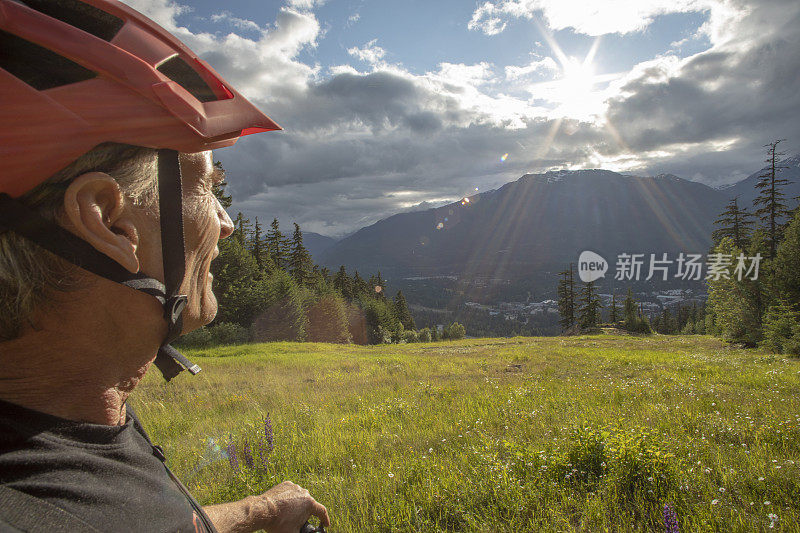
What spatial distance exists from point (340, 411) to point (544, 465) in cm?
432

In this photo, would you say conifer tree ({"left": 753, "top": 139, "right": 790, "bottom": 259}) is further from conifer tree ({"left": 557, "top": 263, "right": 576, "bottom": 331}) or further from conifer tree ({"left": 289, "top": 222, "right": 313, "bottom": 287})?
conifer tree ({"left": 289, "top": 222, "right": 313, "bottom": 287})

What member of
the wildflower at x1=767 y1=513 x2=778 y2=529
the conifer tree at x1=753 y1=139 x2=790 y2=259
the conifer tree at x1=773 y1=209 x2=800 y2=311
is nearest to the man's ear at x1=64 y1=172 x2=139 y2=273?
the wildflower at x1=767 y1=513 x2=778 y2=529

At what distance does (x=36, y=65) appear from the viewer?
1.15 m

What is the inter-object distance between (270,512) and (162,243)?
1.53 m

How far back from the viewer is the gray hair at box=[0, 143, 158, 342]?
0.99 meters

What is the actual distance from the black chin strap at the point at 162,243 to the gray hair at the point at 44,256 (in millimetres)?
39

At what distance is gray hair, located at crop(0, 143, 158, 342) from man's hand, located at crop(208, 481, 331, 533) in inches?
49.9

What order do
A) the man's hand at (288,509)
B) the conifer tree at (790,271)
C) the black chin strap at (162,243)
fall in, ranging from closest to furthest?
the black chin strap at (162,243)
the man's hand at (288,509)
the conifer tree at (790,271)

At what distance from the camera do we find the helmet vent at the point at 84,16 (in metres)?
1.25

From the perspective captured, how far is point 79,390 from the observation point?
114 cm

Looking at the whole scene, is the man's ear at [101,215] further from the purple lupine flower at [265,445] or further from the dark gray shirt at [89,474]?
the purple lupine flower at [265,445]

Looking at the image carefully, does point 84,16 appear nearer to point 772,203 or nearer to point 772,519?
point 772,519

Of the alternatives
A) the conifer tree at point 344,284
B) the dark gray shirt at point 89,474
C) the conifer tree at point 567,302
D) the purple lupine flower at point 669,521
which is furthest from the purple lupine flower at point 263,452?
the conifer tree at point 567,302

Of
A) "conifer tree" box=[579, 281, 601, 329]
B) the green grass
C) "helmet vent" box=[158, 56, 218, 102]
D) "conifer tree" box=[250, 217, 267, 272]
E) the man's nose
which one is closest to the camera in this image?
"helmet vent" box=[158, 56, 218, 102]
